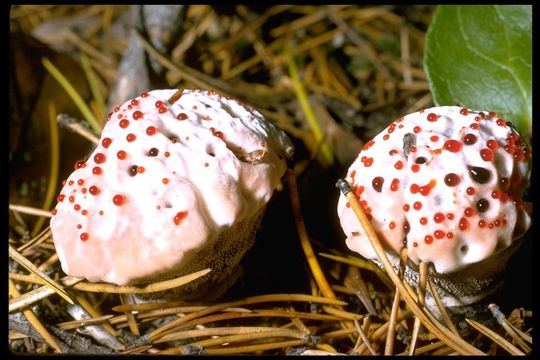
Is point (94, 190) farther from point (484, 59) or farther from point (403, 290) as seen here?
point (484, 59)

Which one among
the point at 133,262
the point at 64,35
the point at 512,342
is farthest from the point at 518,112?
the point at 64,35

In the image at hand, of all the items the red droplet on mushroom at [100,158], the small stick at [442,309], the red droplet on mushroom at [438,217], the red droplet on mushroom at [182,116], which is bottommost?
the small stick at [442,309]

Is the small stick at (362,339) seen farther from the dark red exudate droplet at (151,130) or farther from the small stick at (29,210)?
the small stick at (29,210)

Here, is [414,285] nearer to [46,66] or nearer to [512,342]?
[512,342]

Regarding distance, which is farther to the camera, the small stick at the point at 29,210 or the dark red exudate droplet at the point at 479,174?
the small stick at the point at 29,210

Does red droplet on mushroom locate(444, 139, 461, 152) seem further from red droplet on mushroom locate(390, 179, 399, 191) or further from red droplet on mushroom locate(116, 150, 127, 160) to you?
red droplet on mushroom locate(116, 150, 127, 160)

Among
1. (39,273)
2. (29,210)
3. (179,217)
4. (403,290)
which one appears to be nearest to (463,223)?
(403,290)

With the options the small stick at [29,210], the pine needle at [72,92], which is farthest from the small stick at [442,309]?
the pine needle at [72,92]
